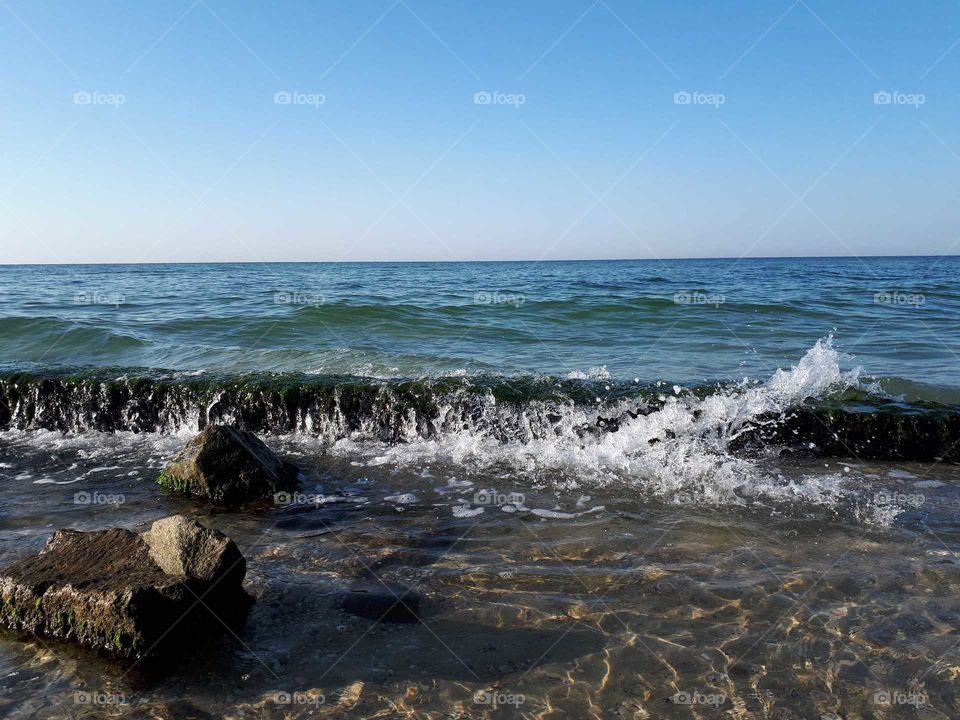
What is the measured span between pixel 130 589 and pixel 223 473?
9.12 feet

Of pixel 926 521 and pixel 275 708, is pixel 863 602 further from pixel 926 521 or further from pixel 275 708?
pixel 275 708

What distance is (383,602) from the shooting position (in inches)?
176

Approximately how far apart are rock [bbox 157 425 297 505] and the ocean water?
24 cm

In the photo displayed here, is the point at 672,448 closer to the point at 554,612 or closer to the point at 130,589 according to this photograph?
the point at 554,612

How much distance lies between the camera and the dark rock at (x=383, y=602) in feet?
14.1

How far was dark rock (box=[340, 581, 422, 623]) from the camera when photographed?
4.30m

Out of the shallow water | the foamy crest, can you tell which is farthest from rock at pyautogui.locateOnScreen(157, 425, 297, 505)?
the foamy crest

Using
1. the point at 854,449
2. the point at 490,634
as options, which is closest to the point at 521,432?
the point at 854,449

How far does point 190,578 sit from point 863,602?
4344mm

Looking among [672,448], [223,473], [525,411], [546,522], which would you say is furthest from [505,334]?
[546,522]

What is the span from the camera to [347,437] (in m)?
9.18

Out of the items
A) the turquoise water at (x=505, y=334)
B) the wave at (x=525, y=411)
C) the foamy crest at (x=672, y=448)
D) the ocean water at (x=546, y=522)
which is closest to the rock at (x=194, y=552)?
the ocean water at (x=546, y=522)

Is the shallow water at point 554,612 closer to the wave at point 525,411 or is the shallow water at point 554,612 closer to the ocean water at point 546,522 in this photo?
the ocean water at point 546,522

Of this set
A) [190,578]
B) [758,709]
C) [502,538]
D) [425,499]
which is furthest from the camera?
[425,499]
